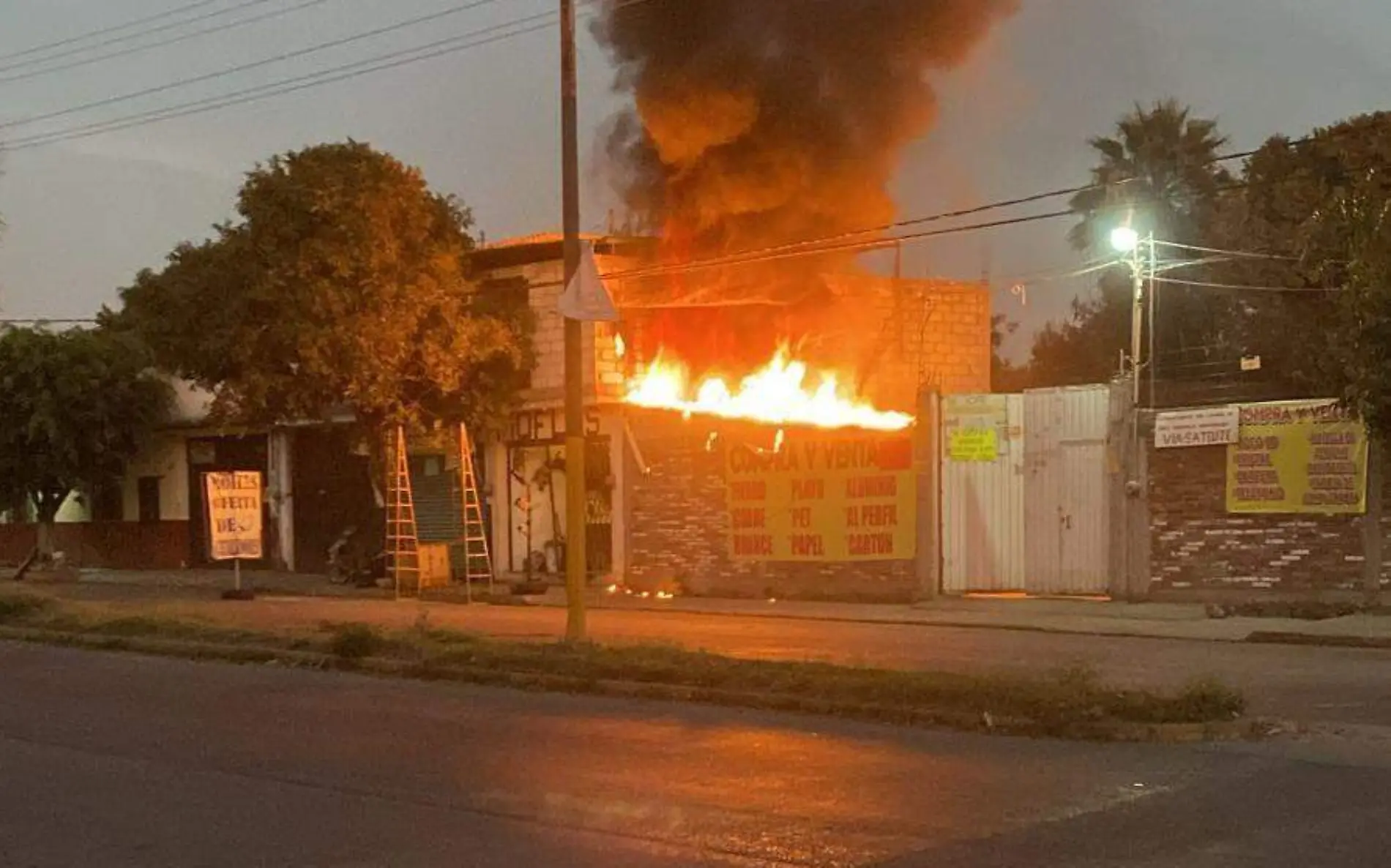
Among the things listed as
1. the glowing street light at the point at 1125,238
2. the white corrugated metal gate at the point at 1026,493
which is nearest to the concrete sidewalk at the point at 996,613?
the white corrugated metal gate at the point at 1026,493

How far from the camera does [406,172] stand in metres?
27.2

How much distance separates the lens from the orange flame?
77.0ft

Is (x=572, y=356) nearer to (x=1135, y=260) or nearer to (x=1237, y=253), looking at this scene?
(x=1135, y=260)

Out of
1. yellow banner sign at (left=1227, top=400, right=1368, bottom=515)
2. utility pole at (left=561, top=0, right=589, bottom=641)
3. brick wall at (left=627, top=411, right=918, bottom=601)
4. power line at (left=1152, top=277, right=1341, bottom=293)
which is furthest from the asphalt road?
power line at (left=1152, top=277, right=1341, bottom=293)

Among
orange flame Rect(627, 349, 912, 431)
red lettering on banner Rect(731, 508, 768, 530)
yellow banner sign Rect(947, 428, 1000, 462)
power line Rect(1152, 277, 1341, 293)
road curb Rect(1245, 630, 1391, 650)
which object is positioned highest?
power line Rect(1152, 277, 1341, 293)

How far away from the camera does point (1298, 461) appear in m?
19.1

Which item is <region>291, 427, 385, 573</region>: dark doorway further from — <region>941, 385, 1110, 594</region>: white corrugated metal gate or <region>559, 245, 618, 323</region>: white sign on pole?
<region>559, 245, 618, 323</region>: white sign on pole

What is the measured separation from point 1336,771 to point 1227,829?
1.99 meters

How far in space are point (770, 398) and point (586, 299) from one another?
33.6 ft

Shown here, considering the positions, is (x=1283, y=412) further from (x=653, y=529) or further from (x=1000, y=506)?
(x=653, y=529)

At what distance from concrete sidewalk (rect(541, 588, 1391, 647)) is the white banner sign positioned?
5561 mm

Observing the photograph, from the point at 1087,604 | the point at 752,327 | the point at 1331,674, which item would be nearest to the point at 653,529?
the point at 752,327

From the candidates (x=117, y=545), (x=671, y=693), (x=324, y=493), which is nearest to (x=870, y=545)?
(x=671, y=693)

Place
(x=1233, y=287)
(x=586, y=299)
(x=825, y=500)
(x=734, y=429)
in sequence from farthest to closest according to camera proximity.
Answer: (x=1233, y=287) → (x=734, y=429) → (x=825, y=500) → (x=586, y=299)
